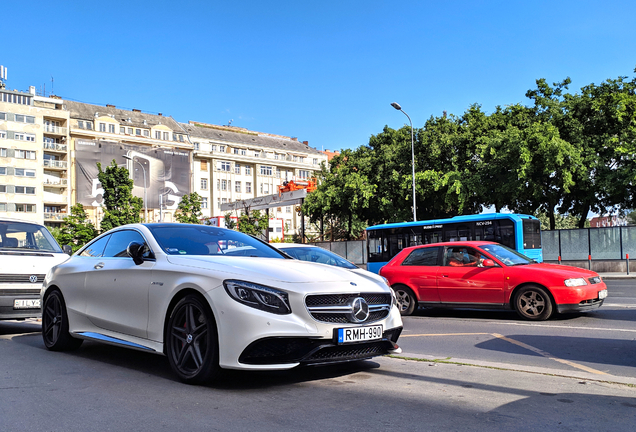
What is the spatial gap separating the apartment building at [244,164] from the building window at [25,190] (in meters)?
24.2

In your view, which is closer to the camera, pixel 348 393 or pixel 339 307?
pixel 348 393

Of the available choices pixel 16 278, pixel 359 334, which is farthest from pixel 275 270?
pixel 16 278

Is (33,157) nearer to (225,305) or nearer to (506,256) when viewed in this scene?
(506,256)

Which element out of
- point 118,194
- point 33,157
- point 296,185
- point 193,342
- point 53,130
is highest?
point 53,130

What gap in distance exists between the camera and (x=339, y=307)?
16.4 feet

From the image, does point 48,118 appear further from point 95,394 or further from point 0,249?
point 95,394

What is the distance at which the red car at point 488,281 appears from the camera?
10.1 metres

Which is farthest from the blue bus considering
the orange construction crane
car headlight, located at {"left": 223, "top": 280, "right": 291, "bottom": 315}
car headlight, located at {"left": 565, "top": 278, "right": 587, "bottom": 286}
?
the orange construction crane

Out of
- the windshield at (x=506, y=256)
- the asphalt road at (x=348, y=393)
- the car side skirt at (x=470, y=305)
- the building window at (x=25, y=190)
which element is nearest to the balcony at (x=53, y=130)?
the building window at (x=25, y=190)

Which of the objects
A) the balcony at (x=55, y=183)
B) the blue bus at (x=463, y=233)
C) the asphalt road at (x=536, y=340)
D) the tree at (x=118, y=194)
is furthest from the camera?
the balcony at (x=55, y=183)

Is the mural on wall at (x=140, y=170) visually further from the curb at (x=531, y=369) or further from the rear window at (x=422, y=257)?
the curb at (x=531, y=369)

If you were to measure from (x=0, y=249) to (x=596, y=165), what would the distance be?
29960 mm

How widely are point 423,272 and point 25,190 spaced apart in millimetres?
71942

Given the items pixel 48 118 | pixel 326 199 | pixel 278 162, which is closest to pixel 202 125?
pixel 278 162
